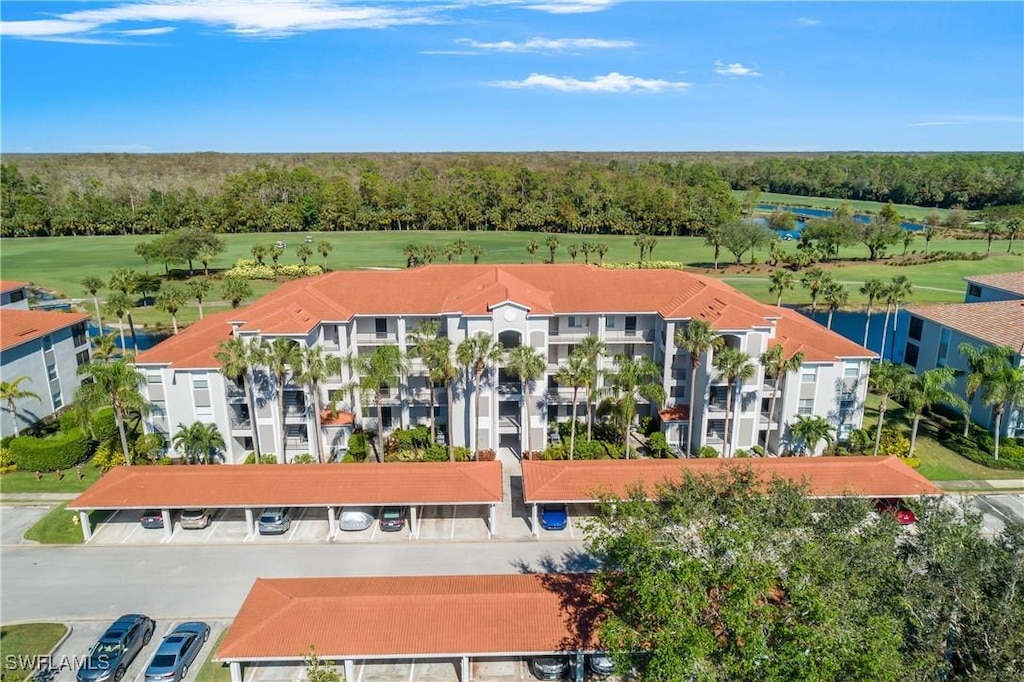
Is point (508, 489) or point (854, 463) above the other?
point (854, 463)

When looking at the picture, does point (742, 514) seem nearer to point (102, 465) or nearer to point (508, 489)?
point (508, 489)

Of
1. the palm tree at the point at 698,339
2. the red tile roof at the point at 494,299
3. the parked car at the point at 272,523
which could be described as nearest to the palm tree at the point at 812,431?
the red tile roof at the point at 494,299

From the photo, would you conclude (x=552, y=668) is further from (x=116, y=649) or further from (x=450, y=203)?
(x=450, y=203)

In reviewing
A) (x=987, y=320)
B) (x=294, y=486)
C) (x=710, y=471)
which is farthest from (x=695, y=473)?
(x=987, y=320)

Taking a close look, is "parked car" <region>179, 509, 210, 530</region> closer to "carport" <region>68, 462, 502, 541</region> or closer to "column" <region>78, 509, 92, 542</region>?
"carport" <region>68, 462, 502, 541</region>

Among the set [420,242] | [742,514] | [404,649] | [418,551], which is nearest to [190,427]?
[418,551]

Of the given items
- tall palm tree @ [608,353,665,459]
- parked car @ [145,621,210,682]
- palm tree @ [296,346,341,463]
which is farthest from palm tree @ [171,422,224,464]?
tall palm tree @ [608,353,665,459]
